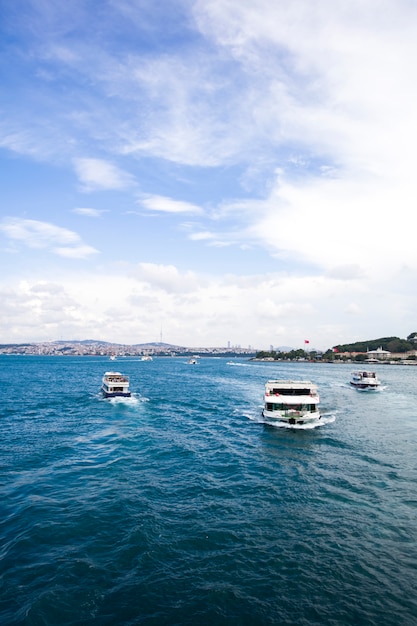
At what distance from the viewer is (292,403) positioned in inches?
2219

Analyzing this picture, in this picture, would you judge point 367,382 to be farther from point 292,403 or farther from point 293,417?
point 293,417

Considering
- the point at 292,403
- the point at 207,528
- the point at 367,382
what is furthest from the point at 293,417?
the point at 367,382

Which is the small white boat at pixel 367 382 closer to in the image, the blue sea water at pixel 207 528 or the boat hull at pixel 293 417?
the boat hull at pixel 293 417

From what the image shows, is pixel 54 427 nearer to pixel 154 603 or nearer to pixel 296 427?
pixel 296 427

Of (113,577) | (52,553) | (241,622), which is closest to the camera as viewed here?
(241,622)

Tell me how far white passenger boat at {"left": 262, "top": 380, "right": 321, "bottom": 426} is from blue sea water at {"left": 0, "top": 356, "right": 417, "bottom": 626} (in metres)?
3.40

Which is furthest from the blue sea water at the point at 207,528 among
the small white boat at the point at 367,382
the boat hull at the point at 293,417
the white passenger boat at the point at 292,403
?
the small white boat at the point at 367,382

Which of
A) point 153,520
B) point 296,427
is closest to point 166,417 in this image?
point 296,427

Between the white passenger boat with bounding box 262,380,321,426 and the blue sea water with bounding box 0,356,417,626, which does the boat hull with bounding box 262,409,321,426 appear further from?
the blue sea water with bounding box 0,356,417,626

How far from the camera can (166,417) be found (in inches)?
2480

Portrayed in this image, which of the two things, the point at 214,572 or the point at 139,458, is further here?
the point at 139,458

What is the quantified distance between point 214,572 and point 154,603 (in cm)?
363

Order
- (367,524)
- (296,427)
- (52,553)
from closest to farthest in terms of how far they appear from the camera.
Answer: (52,553) → (367,524) → (296,427)

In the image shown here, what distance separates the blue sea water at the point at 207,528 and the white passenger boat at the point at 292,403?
3403 millimetres
